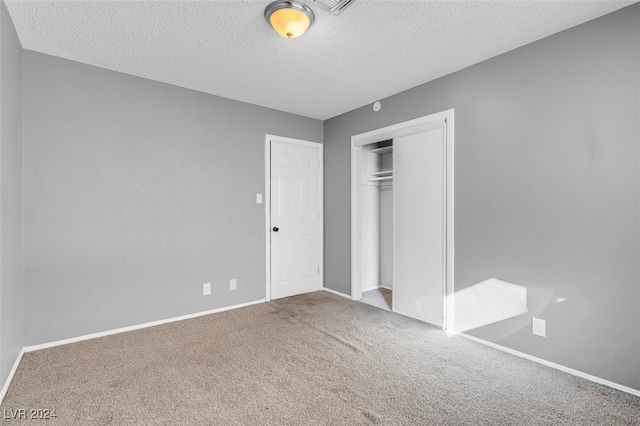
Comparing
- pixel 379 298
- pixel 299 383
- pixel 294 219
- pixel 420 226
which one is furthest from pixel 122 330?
pixel 420 226

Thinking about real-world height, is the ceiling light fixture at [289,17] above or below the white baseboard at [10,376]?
above

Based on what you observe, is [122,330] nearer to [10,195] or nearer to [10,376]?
[10,376]

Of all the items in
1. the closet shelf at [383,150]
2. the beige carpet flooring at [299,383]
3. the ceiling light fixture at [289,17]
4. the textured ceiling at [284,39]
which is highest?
the textured ceiling at [284,39]

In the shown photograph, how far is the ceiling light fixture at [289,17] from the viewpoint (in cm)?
206

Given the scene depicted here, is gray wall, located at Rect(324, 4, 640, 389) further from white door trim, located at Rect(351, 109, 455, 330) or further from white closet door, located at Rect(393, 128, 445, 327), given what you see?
white closet door, located at Rect(393, 128, 445, 327)

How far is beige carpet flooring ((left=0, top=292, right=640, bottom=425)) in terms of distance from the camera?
183 centimetres

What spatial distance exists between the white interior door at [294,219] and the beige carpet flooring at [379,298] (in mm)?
788

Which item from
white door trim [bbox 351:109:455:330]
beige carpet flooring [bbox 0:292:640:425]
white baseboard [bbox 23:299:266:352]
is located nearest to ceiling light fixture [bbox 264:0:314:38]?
white door trim [bbox 351:109:455:330]

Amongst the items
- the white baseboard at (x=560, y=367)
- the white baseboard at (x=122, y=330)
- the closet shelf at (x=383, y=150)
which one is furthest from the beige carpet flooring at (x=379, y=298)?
the closet shelf at (x=383, y=150)

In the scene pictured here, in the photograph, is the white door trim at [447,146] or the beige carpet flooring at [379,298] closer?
the white door trim at [447,146]

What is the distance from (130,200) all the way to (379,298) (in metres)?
3.20

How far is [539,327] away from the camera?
247 centimetres

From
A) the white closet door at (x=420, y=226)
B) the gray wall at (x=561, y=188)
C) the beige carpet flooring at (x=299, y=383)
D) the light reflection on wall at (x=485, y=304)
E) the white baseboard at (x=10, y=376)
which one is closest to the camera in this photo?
the beige carpet flooring at (x=299, y=383)

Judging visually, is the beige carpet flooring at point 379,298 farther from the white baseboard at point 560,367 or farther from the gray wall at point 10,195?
the gray wall at point 10,195
